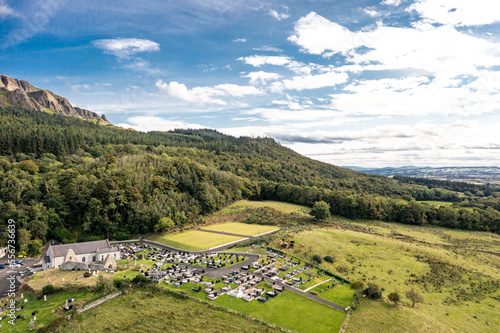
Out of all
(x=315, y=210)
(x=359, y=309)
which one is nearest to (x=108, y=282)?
(x=359, y=309)

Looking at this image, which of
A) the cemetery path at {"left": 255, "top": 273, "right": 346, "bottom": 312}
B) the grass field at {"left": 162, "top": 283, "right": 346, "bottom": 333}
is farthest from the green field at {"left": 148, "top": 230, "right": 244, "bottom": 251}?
the grass field at {"left": 162, "top": 283, "right": 346, "bottom": 333}

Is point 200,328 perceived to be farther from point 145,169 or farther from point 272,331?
point 145,169

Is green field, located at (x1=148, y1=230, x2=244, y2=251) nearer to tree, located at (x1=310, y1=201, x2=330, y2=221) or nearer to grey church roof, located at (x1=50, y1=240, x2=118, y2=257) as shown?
grey church roof, located at (x1=50, y1=240, x2=118, y2=257)

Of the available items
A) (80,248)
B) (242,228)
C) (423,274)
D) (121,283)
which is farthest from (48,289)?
(423,274)

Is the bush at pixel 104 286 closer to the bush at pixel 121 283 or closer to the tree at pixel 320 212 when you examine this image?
the bush at pixel 121 283

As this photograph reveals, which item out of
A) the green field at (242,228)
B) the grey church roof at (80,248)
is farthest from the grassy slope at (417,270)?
the grey church roof at (80,248)

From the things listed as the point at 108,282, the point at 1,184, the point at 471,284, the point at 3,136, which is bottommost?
the point at 471,284

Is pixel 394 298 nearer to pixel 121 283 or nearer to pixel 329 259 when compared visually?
pixel 329 259
